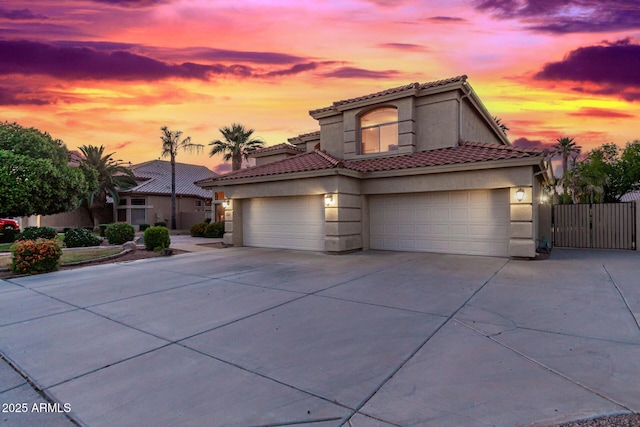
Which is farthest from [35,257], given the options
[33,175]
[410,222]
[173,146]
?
[173,146]

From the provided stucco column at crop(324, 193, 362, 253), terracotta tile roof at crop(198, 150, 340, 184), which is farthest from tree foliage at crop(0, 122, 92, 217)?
stucco column at crop(324, 193, 362, 253)

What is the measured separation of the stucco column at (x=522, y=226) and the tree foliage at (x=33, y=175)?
19.0m

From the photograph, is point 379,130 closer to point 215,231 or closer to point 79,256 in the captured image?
point 215,231

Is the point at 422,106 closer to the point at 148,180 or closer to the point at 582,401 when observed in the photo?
the point at 582,401

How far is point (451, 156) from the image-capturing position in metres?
12.2

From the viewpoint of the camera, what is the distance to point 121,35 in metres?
10.6

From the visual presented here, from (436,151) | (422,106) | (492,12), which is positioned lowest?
(436,151)

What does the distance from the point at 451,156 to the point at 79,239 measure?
54.9 ft

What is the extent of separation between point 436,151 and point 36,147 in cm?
1872

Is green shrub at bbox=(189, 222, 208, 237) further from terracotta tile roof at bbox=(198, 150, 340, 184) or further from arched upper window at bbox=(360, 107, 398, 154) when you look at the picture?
arched upper window at bbox=(360, 107, 398, 154)

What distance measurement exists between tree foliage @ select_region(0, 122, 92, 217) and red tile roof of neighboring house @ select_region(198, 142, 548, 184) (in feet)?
24.0

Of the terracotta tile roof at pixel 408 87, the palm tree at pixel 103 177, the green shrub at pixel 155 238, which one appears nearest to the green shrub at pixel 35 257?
the green shrub at pixel 155 238

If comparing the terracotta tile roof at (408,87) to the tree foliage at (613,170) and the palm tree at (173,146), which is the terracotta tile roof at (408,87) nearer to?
the tree foliage at (613,170)

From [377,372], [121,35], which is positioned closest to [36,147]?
[121,35]
